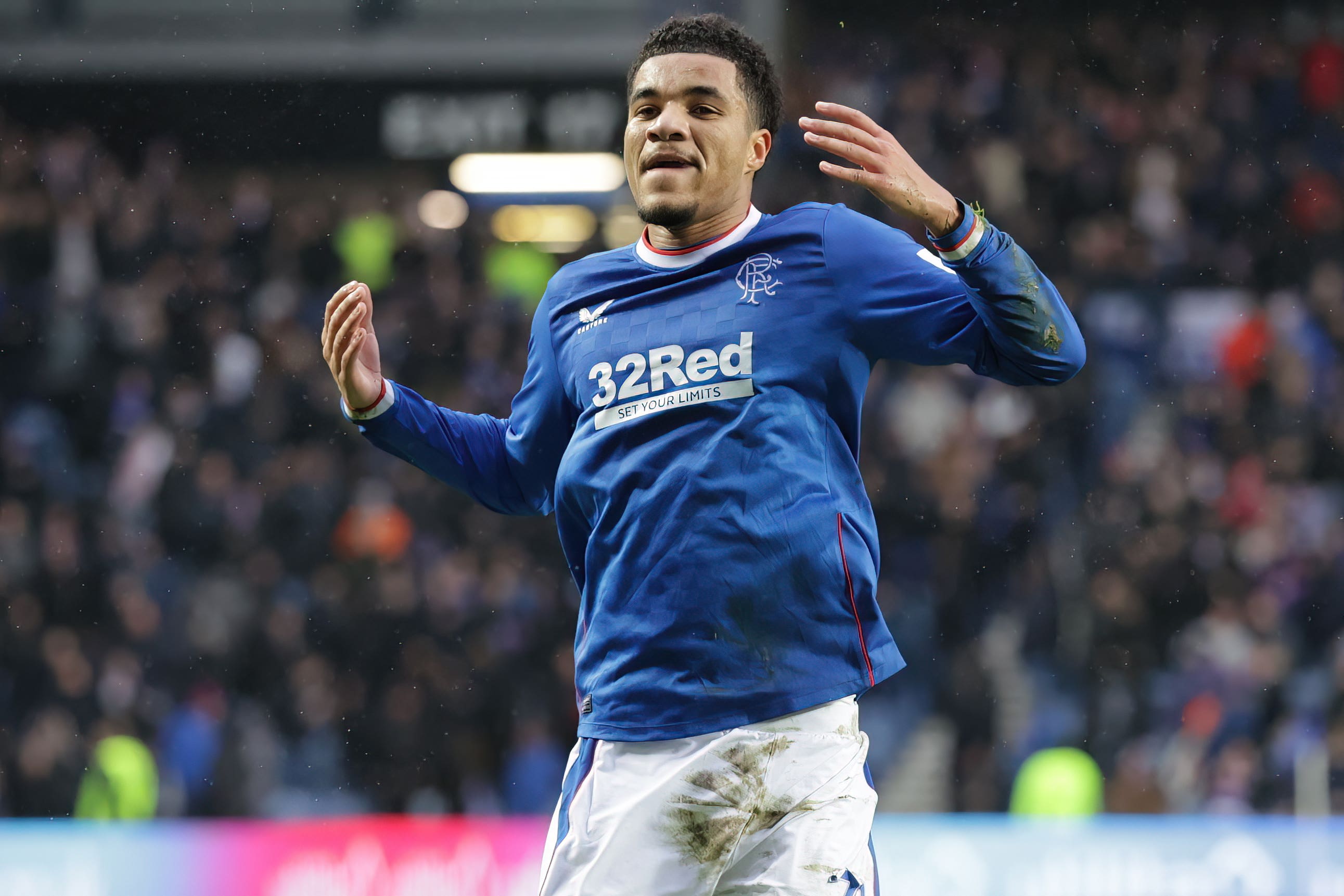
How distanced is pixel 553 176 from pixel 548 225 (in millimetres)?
379

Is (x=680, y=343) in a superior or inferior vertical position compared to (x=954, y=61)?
inferior

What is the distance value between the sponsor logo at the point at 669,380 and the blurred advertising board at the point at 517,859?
4247mm

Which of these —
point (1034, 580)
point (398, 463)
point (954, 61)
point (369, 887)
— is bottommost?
point (369, 887)

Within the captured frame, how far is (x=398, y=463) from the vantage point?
9.30 m

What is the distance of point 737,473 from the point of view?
2344 millimetres

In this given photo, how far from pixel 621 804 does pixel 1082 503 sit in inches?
272

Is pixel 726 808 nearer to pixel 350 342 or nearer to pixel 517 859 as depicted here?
pixel 350 342

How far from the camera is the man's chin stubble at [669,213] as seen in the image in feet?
8.25

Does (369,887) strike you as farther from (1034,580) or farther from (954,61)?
(954,61)

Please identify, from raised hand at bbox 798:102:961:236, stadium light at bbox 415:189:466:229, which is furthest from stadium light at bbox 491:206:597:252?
raised hand at bbox 798:102:961:236

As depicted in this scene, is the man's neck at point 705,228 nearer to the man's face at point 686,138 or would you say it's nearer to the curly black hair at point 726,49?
the man's face at point 686,138

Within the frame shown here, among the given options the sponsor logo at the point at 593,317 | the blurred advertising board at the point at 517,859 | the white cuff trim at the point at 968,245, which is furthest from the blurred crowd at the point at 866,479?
the white cuff trim at the point at 968,245

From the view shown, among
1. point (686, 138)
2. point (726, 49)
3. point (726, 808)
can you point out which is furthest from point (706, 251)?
point (726, 808)

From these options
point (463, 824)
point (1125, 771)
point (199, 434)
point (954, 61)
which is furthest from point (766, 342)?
point (954, 61)
